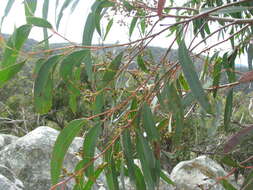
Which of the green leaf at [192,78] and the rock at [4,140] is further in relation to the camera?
the rock at [4,140]

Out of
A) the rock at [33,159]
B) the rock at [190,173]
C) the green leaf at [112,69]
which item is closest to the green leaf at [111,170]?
the green leaf at [112,69]

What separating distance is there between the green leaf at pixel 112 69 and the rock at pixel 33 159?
2.01 m

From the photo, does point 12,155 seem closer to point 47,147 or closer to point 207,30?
point 47,147

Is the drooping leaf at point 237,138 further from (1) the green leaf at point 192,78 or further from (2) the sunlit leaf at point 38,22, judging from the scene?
(2) the sunlit leaf at point 38,22

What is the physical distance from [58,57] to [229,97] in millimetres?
602

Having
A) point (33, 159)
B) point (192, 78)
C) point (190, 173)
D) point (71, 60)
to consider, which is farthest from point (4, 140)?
point (192, 78)

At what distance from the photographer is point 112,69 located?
111 centimetres

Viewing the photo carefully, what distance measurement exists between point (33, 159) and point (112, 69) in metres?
2.28

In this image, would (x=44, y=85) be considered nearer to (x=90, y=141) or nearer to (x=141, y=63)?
(x=90, y=141)

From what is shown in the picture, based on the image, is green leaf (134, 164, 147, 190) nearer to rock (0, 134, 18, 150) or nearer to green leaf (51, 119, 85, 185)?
green leaf (51, 119, 85, 185)

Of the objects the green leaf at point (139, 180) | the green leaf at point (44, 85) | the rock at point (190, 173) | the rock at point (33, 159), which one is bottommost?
the rock at point (190, 173)

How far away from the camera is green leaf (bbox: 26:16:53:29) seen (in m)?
0.93

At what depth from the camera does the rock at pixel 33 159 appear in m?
3.04

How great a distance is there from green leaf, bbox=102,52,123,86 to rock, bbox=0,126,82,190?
6.60 ft
